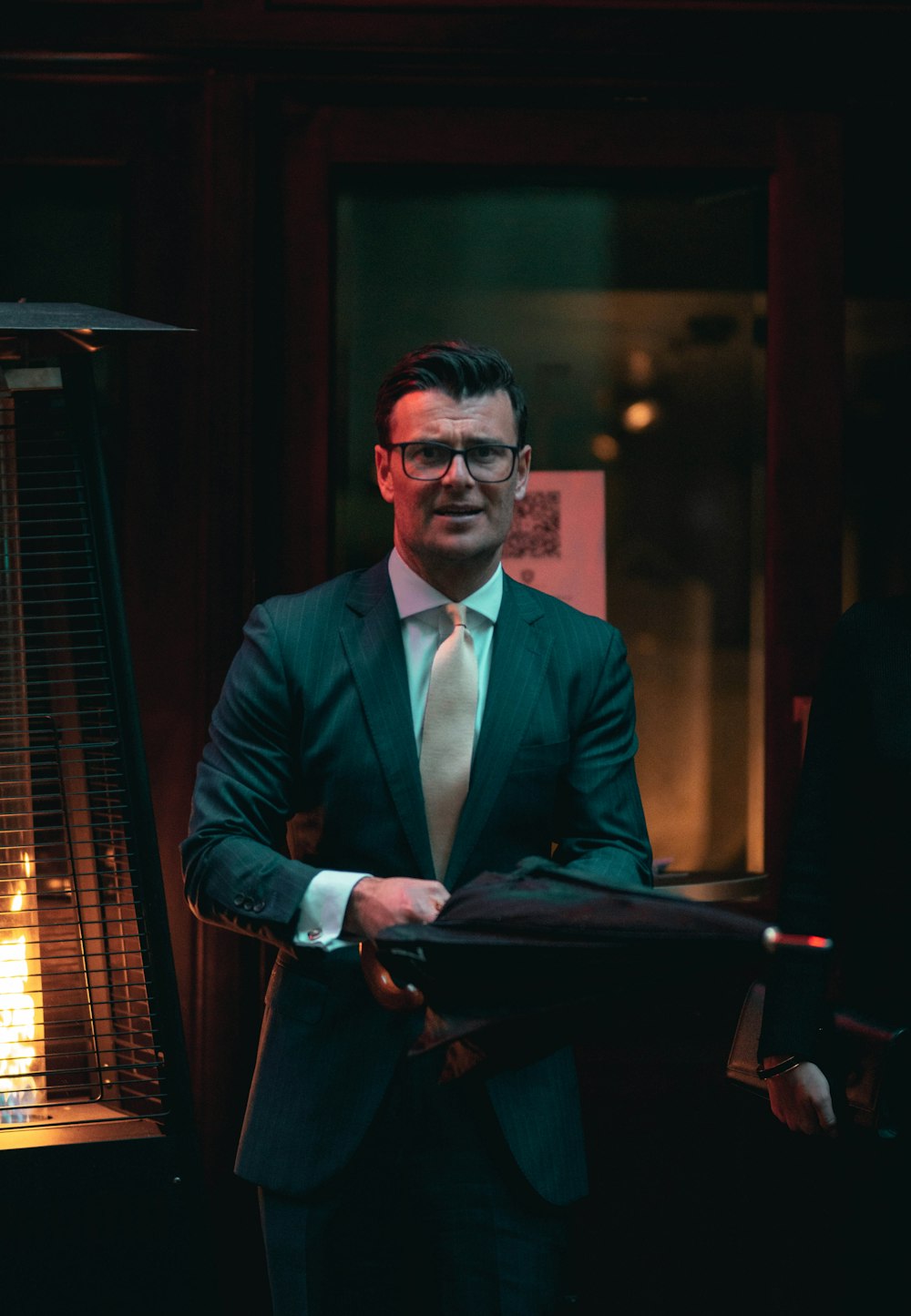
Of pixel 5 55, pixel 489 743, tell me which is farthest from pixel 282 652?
pixel 5 55

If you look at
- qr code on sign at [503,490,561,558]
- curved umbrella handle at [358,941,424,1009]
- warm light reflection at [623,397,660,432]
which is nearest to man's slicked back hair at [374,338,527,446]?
curved umbrella handle at [358,941,424,1009]

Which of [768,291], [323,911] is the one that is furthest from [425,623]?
[768,291]

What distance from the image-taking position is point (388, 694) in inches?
88.0

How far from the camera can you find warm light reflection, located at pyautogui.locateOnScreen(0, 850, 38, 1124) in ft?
7.63

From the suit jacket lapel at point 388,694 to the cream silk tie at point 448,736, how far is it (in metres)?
0.03

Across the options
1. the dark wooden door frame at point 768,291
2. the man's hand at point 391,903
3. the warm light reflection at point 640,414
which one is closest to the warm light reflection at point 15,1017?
the man's hand at point 391,903

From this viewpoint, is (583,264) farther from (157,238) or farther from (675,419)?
(157,238)

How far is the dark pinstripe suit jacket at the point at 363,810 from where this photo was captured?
85.3 inches

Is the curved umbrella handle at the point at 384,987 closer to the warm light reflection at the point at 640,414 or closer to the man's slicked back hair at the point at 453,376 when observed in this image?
the man's slicked back hair at the point at 453,376

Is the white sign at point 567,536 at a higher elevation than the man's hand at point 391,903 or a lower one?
higher

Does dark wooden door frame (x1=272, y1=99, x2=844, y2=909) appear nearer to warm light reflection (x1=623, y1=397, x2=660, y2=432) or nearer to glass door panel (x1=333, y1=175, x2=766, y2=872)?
glass door panel (x1=333, y1=175, x2=766, y2=872)

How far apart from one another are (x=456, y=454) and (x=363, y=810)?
2.00 feet

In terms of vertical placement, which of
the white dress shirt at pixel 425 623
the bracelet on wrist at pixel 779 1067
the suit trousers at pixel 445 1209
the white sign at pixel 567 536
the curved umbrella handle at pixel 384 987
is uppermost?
the white sign at pixel 567 536

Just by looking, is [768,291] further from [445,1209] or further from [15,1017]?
[15,1017]
